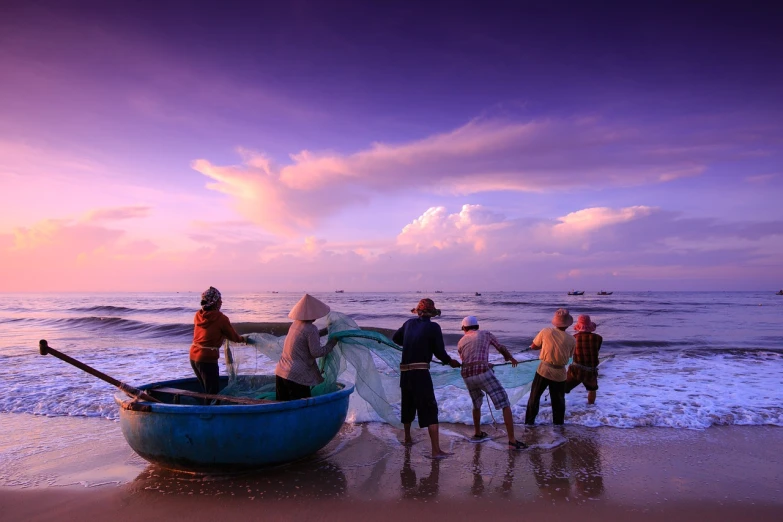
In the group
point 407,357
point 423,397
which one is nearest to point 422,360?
point 407,357

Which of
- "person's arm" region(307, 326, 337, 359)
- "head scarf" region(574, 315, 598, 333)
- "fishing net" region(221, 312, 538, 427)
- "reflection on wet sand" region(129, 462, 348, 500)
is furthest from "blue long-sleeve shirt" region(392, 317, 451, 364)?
"head scarf" region(574, 315, 598, 333)

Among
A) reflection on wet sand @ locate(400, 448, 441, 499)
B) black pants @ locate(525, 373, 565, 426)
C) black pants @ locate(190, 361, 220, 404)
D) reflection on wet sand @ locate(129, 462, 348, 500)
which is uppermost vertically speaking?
black pants @ locate(190, 361, 220, 404)

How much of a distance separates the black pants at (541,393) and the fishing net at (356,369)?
0.27 metres

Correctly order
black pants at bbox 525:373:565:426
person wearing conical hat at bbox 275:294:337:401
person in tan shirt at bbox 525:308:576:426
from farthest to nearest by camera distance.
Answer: black pants at bbox 525:373:565:426 < person in tan shirt at bbox 525:308:576:426 < person wearing conical hat at bbox 275:294:337:401

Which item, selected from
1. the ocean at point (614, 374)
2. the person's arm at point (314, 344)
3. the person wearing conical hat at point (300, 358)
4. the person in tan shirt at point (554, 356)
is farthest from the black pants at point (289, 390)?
the person in tan shirt at point (554, 356)

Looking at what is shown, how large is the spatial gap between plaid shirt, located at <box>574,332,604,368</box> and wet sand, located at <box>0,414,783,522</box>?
133 centimetres

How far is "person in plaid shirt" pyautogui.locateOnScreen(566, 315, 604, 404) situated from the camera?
7391 mm

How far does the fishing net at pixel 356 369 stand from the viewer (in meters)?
5.71

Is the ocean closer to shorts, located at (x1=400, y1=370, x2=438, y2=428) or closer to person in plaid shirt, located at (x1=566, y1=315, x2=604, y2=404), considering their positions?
person in plaid shirt, located at (x1=566, y1=315, x2=604, y2=404)

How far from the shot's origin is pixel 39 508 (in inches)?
167

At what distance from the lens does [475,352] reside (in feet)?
19.1

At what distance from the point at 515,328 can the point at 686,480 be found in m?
19.8

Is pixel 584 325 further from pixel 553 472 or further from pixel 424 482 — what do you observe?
pixel 424 482

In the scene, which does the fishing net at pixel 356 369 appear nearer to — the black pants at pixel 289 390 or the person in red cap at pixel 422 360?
the person in red cap at pixel 422 360
